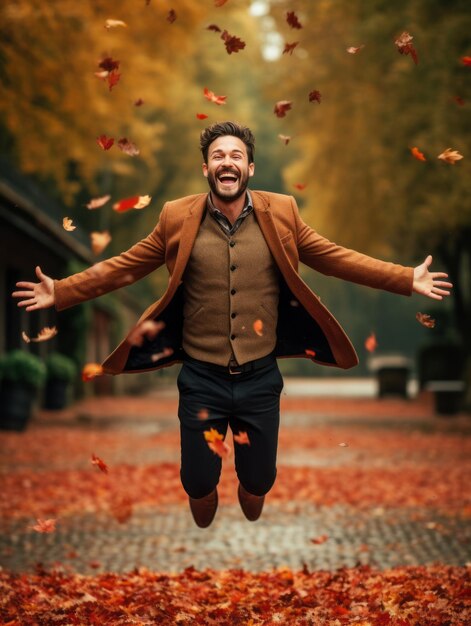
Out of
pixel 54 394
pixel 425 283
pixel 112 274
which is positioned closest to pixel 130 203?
pixel 112 274

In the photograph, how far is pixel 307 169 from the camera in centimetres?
2681

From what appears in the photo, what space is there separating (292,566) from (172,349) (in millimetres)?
2913

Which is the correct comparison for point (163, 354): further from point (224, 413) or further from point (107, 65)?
point (107, 65)

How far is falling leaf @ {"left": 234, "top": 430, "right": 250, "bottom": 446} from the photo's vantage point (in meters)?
4.94

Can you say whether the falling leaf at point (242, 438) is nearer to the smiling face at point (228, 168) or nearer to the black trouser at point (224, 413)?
the black trouser at point (224, 413)

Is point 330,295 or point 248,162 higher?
point 330,295

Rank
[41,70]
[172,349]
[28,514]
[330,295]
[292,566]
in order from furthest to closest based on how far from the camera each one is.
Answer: [330,295] → [41,70] → [28,514] → [292,566] → [172,349]

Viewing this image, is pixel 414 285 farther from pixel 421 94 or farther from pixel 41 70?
pixel 421 94

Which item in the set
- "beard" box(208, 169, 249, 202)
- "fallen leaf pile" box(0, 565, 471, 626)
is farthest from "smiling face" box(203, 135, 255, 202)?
"fallen leaf pile" box(0, 565, 471, 626)

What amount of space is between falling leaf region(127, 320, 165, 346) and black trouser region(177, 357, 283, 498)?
23cm

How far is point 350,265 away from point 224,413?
986 mm

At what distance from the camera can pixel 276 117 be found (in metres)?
10.6

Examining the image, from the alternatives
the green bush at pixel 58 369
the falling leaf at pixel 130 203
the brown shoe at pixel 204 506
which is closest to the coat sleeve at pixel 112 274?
the falling leaf at pixel 130 203

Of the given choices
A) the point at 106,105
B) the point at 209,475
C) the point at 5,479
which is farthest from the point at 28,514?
the point at 106,105
